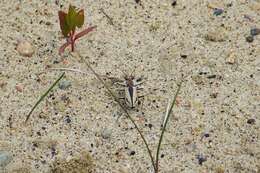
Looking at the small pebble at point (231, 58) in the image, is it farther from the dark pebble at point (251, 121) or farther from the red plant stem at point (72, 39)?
the red plant stem at point (72, 39)

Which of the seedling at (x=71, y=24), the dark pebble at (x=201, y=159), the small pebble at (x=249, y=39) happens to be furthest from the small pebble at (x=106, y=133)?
the small pebble at (x=249, y=39)

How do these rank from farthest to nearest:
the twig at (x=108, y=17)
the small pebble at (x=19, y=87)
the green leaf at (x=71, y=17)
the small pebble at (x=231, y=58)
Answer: the twig at (x=108, y=17) → the small pebble at (x=231, y=58) → the small pebble at (x=19, y=87) → the green leaf at (x=71, y=17)

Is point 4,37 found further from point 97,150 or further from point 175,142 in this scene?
point 175,142

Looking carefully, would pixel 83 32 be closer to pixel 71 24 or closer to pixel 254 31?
pixel 71 24

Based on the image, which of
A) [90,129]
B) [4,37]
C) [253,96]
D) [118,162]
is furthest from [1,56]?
[253,96]

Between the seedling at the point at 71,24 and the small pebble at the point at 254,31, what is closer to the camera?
the seedling at the point at 71,24

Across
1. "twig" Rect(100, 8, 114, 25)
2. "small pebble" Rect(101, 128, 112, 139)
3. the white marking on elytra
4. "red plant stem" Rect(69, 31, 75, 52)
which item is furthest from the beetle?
"twig" Rect(100, 8, 114, 25)

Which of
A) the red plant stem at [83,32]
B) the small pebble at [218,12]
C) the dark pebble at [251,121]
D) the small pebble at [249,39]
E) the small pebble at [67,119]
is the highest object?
the red plant stem at [83,32]
